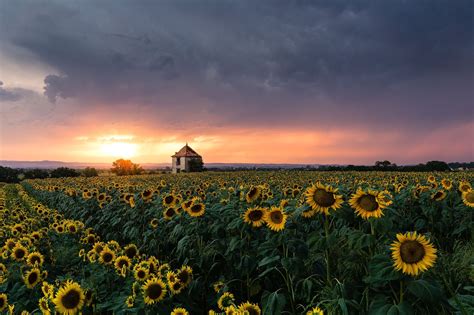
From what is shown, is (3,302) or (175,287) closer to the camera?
(3,302)

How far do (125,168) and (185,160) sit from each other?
Result: 13.2 m

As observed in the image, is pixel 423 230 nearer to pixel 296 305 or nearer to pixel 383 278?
pixel 296 305

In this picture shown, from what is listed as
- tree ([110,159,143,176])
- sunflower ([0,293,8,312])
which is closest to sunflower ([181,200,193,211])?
sunflower ([0,293,8,312])

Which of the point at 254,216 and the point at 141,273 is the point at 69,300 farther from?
the point at 254,216

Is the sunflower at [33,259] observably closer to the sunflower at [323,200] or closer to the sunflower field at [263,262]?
the sunflower field at [263,262]

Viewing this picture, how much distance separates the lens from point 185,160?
2739 inches

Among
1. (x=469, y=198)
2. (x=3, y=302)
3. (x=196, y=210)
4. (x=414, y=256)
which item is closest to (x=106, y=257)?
(x=3, y=302)

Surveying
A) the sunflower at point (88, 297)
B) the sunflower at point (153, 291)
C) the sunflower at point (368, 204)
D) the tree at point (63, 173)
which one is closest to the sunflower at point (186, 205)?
the sunflower at point (153, 291)

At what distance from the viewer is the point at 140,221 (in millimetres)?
8188

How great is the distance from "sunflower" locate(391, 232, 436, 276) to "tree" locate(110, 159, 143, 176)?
59466mm

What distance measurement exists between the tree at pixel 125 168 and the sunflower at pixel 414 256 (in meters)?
59.5

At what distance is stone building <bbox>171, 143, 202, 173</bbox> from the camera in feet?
220

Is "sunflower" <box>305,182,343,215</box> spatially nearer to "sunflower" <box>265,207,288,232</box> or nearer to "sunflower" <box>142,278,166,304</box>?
"sunflower" <box>265,207,288,232</box>

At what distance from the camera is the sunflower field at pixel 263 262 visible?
3.31 metres
